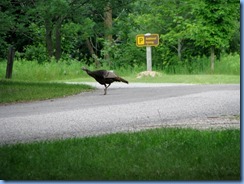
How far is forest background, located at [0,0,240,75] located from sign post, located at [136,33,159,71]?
0.09 ft

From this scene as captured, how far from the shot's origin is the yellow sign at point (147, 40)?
730cm

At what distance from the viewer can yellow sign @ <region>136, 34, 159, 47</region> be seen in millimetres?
7305

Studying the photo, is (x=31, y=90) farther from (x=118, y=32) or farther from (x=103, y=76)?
(x=118, y=32)

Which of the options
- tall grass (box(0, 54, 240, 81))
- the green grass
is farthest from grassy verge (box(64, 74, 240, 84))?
the green grass

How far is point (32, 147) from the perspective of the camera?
7086mm

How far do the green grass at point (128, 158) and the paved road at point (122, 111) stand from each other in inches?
3.2

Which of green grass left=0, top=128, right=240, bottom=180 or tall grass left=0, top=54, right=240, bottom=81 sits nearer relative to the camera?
green grass left=0, top=128, right=240, bottom=180

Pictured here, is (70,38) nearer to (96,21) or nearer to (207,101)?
(96,21)

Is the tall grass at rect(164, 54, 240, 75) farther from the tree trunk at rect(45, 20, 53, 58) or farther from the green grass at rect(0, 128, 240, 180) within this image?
the tree trunk at rect(45, 20, 53, 58)

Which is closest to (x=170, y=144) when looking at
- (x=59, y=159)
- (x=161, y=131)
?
(x=161, y=131)

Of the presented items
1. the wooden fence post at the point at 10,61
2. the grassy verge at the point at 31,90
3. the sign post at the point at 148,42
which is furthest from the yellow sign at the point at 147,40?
the wooden fence post at the point at 10,61

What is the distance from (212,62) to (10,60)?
4.20 feet

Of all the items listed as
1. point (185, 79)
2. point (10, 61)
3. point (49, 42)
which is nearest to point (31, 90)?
point (10, 61)

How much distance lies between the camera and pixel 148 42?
7.33 meters
